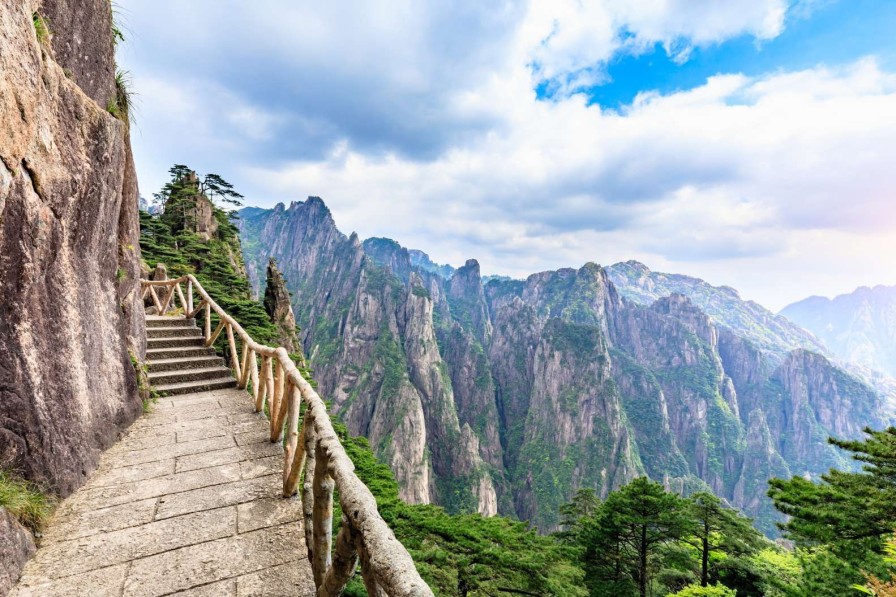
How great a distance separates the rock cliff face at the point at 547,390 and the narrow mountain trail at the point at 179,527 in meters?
70.6

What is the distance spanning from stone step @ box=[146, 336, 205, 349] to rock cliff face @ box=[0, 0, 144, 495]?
3.22 meters

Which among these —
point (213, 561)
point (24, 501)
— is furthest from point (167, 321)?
point (213, 561)

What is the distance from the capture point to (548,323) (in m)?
124

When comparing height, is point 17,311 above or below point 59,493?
above

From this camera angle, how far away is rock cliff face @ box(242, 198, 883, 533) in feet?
288

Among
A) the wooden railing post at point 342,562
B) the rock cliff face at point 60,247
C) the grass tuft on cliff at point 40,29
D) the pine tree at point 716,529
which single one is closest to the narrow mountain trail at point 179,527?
the rock cliff face at point 60,247

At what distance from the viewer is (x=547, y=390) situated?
114 m

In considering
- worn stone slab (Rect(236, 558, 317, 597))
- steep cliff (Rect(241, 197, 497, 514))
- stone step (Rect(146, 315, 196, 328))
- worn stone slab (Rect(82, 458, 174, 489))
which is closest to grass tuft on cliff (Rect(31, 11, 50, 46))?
worn stone slab (Rect(82, 458, 174, 489))

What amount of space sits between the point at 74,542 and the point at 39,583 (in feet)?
1.72

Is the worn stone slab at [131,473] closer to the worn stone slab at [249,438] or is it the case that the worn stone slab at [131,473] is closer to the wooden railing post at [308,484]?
the worn stone slab at [249,438]

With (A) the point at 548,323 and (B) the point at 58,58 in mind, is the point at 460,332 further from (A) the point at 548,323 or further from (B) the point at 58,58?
(B) the point at 58,58

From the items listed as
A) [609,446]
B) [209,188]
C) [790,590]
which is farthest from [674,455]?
[209,188]

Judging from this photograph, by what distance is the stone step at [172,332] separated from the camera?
9.35 meters

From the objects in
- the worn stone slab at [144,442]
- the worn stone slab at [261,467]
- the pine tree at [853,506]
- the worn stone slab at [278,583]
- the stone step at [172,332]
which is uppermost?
the stone step at [172,332]
